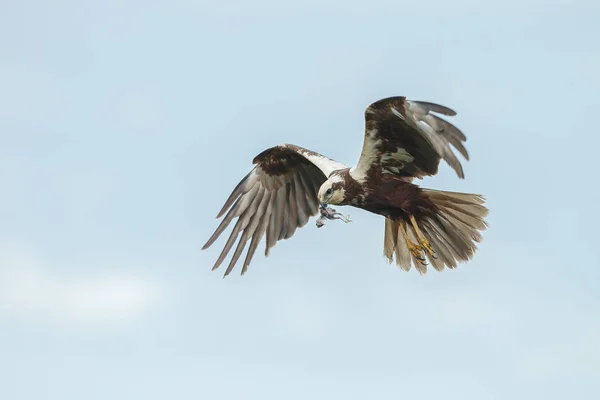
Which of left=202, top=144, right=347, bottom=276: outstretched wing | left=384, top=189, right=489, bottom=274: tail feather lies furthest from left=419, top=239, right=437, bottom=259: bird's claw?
left=202, top=144, right=347, bottom=276: outstretched wing

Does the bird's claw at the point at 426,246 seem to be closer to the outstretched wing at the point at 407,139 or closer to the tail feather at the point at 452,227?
the tail feather at the point at 452,227

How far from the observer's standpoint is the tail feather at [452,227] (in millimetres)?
12227

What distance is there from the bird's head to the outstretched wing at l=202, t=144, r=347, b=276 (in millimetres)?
1360

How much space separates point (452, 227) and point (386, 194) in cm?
101

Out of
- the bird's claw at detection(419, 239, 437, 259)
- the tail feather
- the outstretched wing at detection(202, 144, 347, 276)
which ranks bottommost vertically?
the bird's claw at detection(419, 239, 437, 259)

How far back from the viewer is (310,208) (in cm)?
1366

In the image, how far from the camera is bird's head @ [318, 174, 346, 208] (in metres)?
12.0

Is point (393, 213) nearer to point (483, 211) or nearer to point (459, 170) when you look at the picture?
point (483, 211)

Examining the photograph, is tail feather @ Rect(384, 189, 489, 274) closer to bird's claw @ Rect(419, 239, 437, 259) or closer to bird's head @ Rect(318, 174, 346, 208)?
bird's claw @ Rect(419, 239, 437, 259)

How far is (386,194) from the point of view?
11.9 meters

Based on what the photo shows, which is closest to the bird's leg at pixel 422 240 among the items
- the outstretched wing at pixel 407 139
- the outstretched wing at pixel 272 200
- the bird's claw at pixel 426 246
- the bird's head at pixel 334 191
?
the bird's claw at pixel 426 246

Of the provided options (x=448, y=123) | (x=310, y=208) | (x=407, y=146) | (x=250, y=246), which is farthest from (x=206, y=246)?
(x=448, y=123)

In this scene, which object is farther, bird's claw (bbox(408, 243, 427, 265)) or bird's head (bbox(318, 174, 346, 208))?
bird's claw (bbox(408, 243, 427, 265))

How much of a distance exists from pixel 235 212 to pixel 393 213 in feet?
7.74
